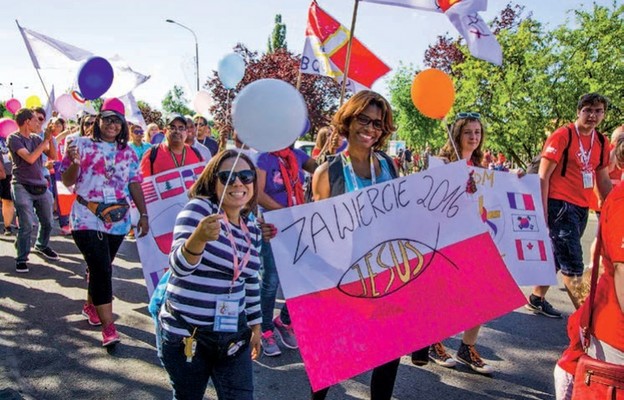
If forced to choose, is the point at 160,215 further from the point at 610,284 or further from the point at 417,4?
the point at 610,284

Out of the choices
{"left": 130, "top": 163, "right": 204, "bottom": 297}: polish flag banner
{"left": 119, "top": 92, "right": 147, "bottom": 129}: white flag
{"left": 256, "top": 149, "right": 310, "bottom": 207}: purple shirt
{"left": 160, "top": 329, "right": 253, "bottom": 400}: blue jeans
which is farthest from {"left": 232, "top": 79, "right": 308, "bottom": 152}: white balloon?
{"left": 119, "top": 92, "right": 147, "bottom": 129}: white flag

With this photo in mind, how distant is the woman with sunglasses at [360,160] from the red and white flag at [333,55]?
3.26 m

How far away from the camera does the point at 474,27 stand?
409 cm

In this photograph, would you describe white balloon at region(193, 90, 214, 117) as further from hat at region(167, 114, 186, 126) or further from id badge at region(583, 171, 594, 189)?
id badge at region(583, 171, 594, 189)

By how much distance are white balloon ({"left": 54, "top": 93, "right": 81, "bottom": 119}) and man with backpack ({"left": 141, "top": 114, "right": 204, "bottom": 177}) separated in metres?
3.53

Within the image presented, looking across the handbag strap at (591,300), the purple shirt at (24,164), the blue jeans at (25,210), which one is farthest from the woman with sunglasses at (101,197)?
the handbag strap at (591,300)

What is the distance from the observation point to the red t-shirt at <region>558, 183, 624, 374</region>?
1.66 m

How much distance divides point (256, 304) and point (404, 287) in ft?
2.47

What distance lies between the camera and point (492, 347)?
417 cm

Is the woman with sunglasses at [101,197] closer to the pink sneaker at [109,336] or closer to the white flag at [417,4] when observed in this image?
the pink sneaker at [109,336]

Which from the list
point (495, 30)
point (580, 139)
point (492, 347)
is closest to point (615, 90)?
point (495, 30)

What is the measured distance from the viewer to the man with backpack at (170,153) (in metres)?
4.62

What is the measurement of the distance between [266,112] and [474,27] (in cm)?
281

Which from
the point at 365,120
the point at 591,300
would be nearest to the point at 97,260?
the point at 365,120
